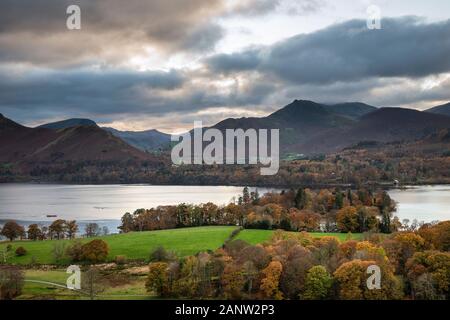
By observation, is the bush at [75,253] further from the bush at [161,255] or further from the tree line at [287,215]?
the tree line at [287,215]

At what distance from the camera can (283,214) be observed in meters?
58.3

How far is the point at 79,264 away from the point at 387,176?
4795 inches

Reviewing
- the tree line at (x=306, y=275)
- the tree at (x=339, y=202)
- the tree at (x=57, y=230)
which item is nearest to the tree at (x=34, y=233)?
the tree at (x=57, y=230)

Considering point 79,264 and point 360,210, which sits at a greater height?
point 360,210

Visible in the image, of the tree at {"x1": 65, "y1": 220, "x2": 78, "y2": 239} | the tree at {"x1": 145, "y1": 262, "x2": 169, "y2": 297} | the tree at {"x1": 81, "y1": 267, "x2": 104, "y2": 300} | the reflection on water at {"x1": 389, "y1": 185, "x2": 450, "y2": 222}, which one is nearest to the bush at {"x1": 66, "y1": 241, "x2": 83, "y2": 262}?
the tree at {"x1": 81, "y1": 267, "x2": 104, "y2": 300}

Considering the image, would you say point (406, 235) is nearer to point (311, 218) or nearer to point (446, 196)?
point (311, 218)

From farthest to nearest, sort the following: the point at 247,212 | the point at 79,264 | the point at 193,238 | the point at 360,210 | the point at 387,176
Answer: the point at 387,176
the point at 247,212
the point at 360,210
the point at 193,238
the point at 79,264

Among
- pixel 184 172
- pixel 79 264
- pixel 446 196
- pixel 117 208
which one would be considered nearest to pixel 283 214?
pixel 79 264

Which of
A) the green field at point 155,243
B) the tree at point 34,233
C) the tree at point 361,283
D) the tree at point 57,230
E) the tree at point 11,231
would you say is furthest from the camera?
the tree at point 57,230

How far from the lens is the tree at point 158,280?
1123 inches

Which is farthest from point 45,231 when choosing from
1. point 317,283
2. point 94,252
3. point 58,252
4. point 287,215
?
point 317,283

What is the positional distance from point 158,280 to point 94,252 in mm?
13906

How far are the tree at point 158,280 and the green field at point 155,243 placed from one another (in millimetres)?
10526

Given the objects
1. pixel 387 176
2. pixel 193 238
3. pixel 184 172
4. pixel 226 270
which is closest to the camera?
pixel 226 270
